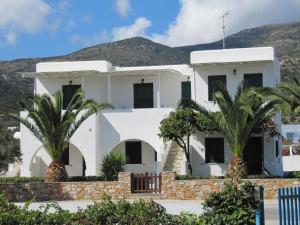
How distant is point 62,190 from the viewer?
93.0ft

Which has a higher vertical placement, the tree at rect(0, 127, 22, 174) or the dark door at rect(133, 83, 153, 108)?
the dark door at rect(133, 83, 153, 108)

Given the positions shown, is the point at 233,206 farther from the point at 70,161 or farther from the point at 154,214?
the point at 70,161

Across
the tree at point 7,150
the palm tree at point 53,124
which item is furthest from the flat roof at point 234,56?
the tree at point 7,150

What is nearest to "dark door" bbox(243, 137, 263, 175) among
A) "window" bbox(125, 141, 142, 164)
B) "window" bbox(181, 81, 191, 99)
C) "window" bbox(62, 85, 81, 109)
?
"window" bbox(181, 81, 191, 99)

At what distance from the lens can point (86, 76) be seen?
117 feet

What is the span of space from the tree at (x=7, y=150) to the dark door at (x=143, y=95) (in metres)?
7.69

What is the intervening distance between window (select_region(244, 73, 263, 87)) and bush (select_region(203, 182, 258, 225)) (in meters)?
20.1

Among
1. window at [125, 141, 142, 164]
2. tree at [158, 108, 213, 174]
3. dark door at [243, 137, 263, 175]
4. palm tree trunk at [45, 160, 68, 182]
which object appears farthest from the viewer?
window at [125, 141, 142, 164]

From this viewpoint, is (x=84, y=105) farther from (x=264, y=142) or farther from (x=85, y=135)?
(x=264, y=142)

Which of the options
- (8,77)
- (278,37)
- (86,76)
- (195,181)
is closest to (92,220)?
(195,181)

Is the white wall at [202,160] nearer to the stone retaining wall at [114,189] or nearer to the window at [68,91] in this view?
the stone retaining wall at [114,189]

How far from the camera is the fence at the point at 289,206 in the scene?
44.3ft

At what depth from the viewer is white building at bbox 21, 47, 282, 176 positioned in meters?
32.5

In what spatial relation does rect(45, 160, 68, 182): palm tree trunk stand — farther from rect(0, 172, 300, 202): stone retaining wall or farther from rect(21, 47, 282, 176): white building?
rect(21, 47, 282, 176): white building
